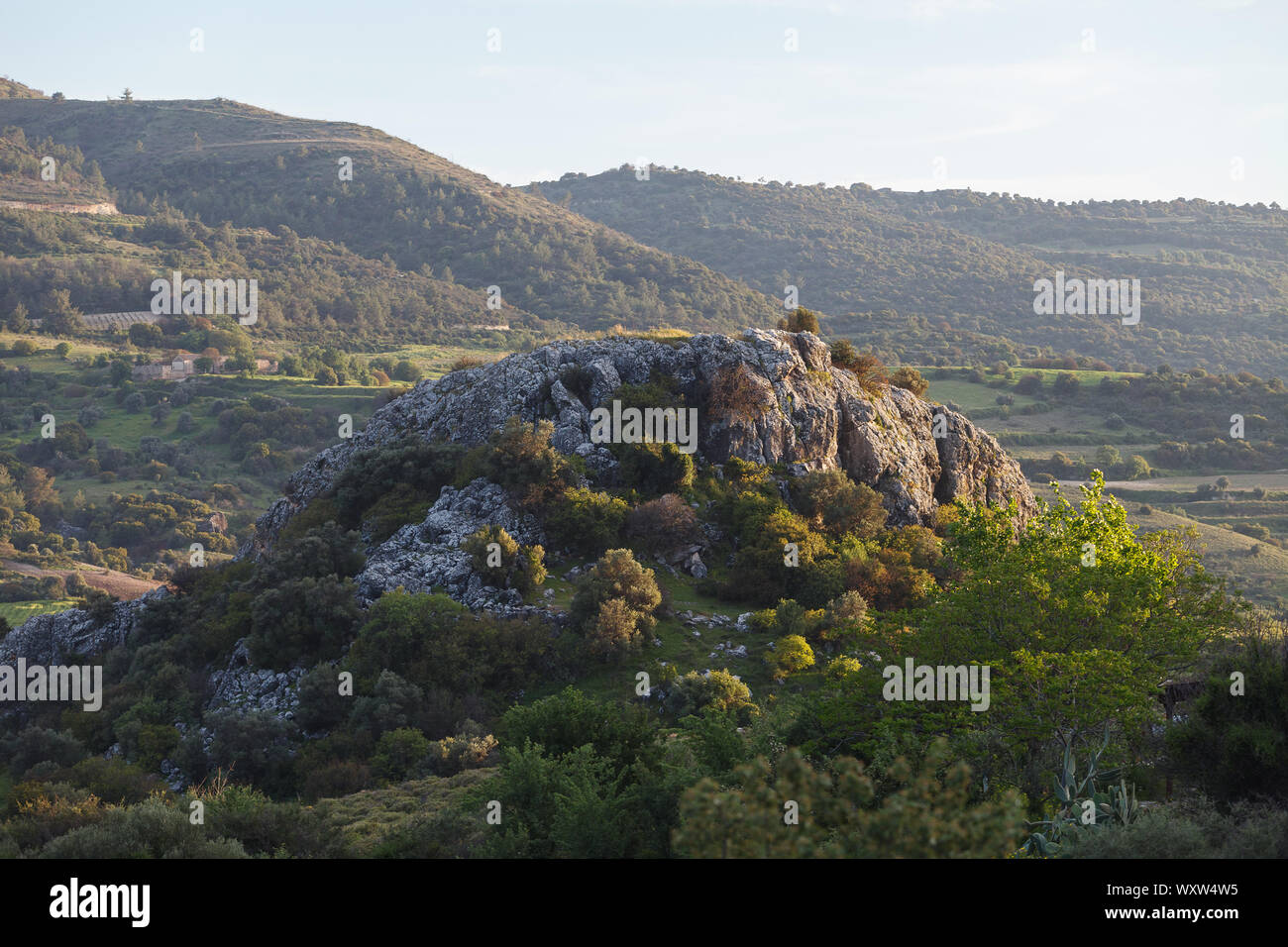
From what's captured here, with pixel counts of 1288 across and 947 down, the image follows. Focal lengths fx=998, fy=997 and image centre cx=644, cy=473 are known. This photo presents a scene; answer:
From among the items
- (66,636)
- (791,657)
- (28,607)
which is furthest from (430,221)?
(791,657)

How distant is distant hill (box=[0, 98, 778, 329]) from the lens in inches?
5930

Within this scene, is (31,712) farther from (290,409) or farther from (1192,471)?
(1192,471)

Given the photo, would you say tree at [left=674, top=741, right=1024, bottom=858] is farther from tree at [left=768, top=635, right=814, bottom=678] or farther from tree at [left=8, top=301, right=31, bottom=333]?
tree at [left=8, top=301, right=31, bottom=333]

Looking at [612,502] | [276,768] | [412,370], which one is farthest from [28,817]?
[412,370]

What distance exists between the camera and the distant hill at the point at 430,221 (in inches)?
5930

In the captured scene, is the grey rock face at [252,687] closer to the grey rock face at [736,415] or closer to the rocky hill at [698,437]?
the rocky hill at [698,437]

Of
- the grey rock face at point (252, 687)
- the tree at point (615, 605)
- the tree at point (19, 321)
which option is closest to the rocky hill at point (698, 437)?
the tree at point (615, 605)

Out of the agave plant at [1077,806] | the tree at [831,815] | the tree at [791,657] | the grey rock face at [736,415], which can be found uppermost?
the grey rock face at [736,415]

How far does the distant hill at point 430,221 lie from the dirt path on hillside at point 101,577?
8038cm

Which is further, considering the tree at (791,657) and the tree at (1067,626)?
the tree at (791,657)

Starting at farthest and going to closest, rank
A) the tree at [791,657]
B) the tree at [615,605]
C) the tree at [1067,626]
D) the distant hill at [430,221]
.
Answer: the distant hill at [430,221] < the tree at [615,605] < the tree at [791,657] < the tree at [1067,626]

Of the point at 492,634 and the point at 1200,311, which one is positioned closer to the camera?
the point at 492,634

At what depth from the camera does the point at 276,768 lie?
805 inches

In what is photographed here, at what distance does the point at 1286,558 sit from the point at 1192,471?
29.9 m
